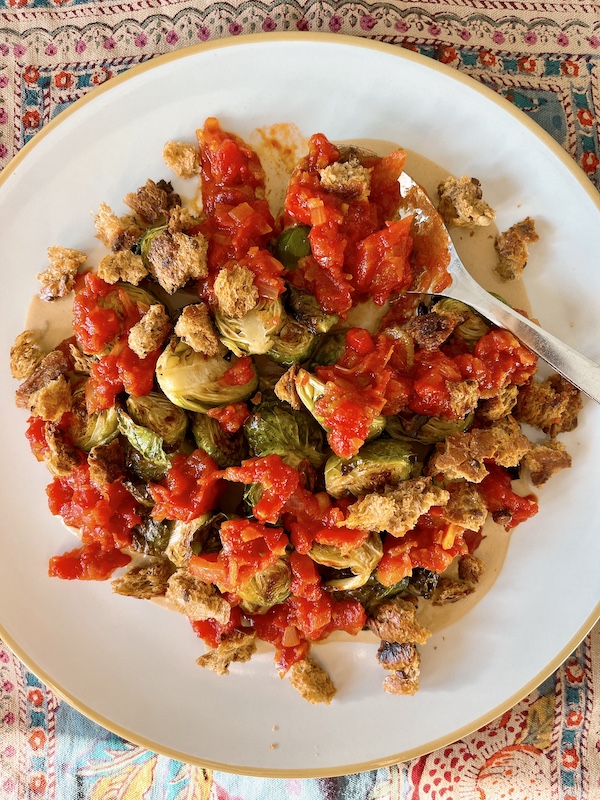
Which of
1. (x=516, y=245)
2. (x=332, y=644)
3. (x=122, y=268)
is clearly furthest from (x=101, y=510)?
(x=516, y=245)

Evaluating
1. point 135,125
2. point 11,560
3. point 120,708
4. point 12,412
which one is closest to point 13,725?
point 120,708

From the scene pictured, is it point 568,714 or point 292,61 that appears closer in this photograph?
point 292,61

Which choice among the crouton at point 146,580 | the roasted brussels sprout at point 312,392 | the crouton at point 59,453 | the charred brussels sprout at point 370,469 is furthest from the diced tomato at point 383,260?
the crouton at point 146,580

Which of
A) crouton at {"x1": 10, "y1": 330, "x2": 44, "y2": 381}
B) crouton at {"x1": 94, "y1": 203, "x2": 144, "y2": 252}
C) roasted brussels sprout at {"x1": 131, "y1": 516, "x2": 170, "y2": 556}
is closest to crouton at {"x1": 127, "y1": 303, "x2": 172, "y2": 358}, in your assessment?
crouton at {"x1": 94, "y1": 203, "x2": 144, "y2": 252}

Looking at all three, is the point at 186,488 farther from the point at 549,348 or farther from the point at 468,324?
the point at 549,348

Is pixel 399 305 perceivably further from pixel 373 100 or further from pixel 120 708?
pixel 120 708
